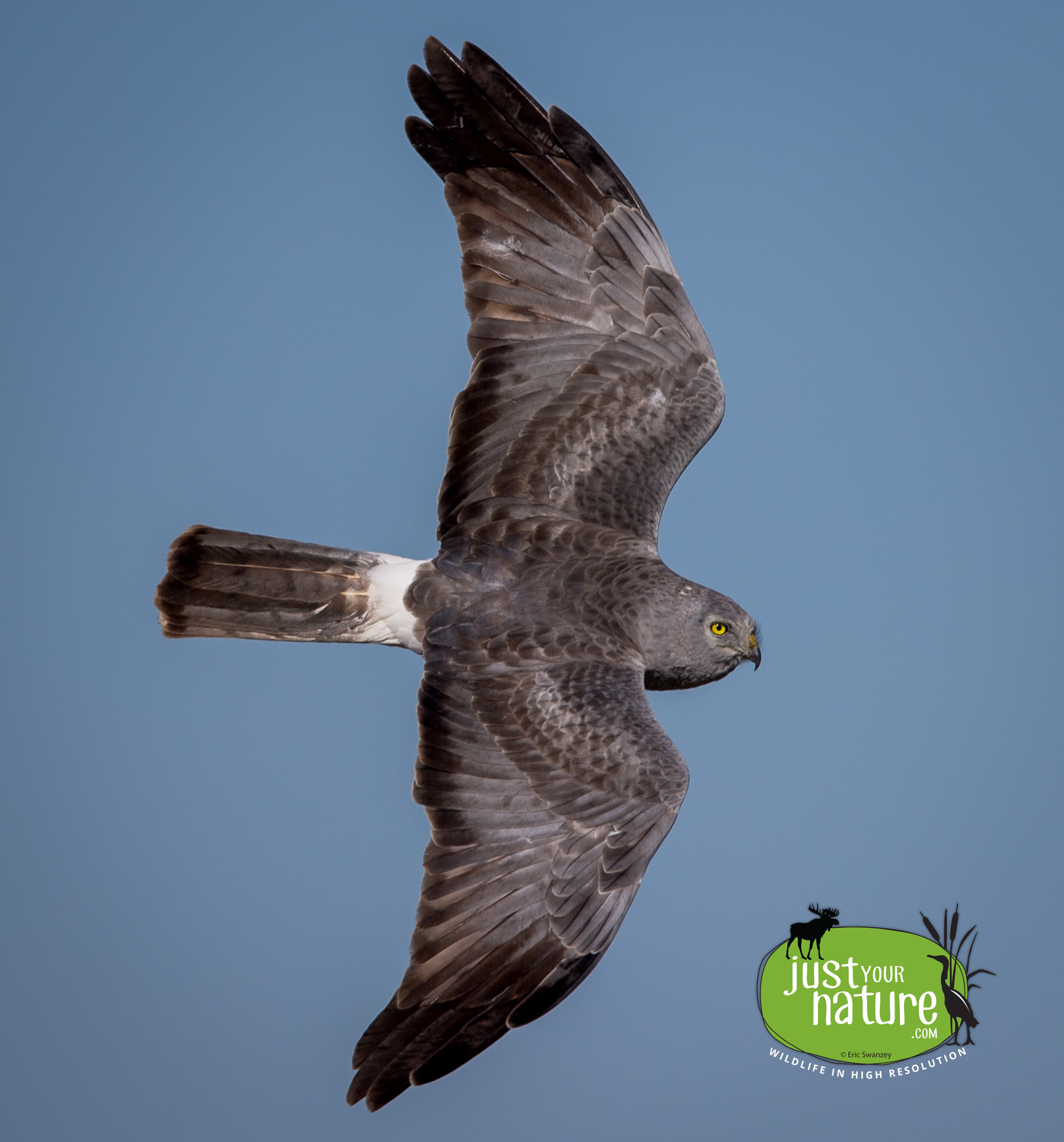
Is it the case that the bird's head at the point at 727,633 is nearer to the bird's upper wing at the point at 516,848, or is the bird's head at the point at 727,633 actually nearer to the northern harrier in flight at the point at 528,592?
the northern harrier in flight at the point at 528,592

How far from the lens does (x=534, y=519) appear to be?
6.58 metres

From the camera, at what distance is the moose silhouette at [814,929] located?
753 centimetres

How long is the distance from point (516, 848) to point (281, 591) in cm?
192

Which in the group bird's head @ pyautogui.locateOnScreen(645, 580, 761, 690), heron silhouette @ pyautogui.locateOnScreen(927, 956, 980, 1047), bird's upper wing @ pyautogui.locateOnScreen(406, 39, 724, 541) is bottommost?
heron silhouette @ pyautogui.locateOnScreen(927, 956, 980, 1047)

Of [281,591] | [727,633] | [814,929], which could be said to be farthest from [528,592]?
[814,929]

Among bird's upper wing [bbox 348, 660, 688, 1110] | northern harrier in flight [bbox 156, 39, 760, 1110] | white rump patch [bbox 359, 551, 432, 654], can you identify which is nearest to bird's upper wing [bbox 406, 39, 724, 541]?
northern harrier in flight [bbox 156, 39, 760, 1110]

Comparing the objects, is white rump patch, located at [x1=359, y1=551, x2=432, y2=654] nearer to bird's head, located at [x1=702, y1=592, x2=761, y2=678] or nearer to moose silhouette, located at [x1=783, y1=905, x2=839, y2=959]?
bird's head, located at [x1=702, y1=592, x2=761, y2=678]

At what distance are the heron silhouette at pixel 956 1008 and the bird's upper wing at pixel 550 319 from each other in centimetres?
353

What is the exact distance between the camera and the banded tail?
6.29 m

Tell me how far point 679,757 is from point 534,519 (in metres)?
1.59

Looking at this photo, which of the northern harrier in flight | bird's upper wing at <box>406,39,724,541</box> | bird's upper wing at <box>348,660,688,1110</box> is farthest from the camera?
bird's upper wing at <box>406,39,724,541</box>

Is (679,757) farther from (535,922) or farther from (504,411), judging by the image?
(504,411)

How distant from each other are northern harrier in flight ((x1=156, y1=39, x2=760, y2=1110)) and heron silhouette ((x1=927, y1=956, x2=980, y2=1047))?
8.94 ft

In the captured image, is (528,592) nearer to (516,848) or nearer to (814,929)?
(516,848)
